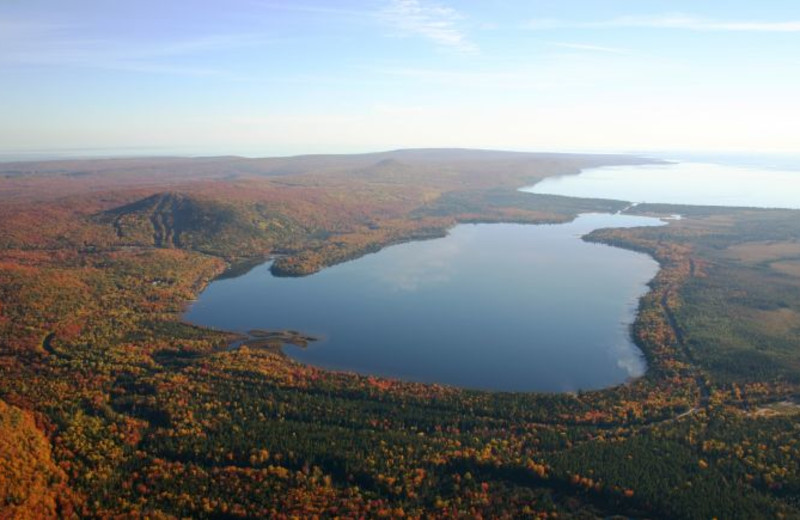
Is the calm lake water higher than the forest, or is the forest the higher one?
the calm lake water

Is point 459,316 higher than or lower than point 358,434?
higher

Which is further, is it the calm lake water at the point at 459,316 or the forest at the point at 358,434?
the calm lake water at the point at 459,316

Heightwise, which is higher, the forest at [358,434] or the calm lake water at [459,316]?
the calm lake water at [459,316]

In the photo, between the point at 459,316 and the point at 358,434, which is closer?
the point at 358,434

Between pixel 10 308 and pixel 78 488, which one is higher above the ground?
pixel 10 308

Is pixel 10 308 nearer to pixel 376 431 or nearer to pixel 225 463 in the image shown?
pixel 225 463

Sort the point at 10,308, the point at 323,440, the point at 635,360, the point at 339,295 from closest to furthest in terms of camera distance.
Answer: the point at 323,440 < the point at 635,360 < the point at 10,308 < the point at 339,295

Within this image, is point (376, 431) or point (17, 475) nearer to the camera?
point (17, 475)

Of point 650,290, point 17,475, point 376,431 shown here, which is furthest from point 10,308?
point 650,290
